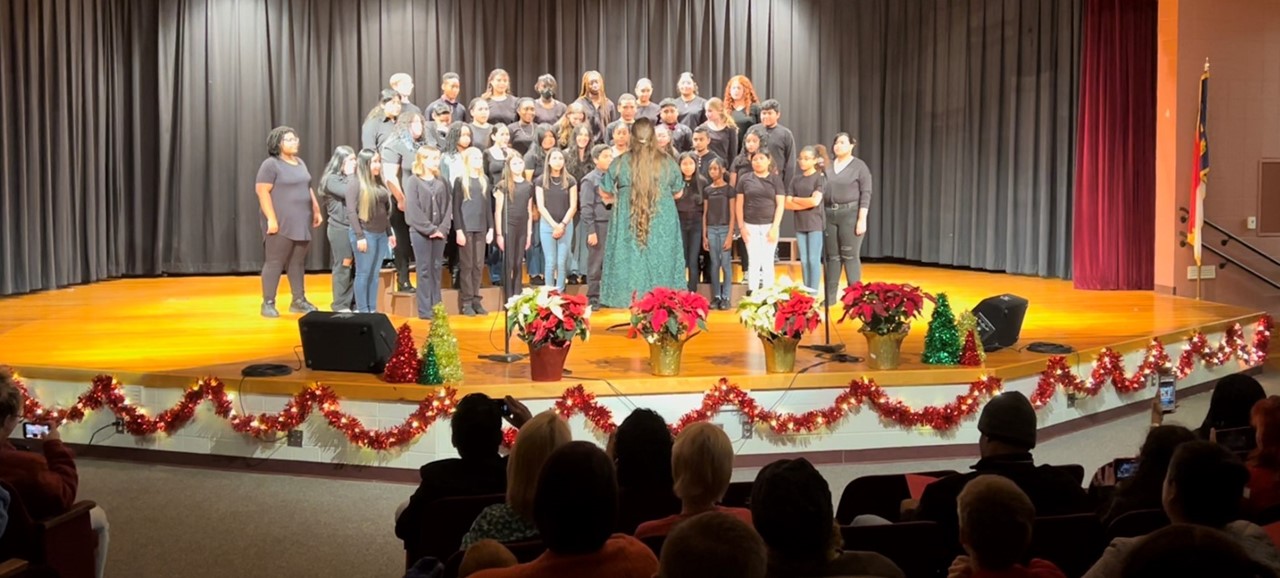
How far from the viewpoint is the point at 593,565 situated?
2.92m


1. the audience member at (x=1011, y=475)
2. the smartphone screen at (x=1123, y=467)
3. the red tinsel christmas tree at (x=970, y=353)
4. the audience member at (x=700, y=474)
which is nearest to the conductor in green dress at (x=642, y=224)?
the red tinsel christmas tree at (x=970, y=353)

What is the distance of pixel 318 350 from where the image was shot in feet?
25.2

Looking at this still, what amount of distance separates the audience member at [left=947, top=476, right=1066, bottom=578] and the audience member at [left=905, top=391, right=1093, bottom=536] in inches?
31.2

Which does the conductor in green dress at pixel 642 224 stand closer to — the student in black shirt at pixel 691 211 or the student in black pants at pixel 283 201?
the student in black shirt at pixel 691 211

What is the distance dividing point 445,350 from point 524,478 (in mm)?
3602

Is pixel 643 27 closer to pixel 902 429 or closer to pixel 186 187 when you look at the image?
pixel 186 187

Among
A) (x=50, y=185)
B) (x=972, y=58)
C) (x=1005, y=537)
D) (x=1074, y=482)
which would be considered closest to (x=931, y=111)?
(x=972, y=58)

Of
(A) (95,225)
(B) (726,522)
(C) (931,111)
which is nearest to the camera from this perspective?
(B) (726,522)

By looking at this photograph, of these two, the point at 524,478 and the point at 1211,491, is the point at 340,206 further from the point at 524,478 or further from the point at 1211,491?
the point at 1211,491

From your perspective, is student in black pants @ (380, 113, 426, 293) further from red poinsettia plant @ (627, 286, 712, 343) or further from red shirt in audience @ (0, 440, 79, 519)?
red shirt in audience @ (0, 440, 79, 519)

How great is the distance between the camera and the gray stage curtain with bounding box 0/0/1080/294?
44.7 ft

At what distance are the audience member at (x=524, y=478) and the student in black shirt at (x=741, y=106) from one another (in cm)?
876

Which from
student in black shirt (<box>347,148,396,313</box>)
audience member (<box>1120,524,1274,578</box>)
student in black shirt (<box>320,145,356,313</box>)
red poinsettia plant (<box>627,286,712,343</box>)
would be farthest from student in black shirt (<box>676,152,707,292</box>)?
audience member (<box>1120,524,1274,578</box>)

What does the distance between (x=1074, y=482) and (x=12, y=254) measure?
36.0 feet
